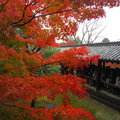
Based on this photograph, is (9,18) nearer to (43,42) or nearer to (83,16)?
(83,16)

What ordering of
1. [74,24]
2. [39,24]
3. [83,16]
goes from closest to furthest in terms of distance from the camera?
[83,16] → [74,24] → [39,24]

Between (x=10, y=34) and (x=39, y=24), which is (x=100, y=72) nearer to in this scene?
(x=39, y=24)

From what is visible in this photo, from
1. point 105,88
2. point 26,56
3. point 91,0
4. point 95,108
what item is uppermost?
point 91,0

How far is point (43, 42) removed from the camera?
25.3ft

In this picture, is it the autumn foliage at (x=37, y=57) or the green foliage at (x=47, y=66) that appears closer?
the autumn foliage at (x=37, y=57)

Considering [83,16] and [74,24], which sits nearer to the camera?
[83,16]

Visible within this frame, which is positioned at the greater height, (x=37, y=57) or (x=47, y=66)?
(x=37, y=57)

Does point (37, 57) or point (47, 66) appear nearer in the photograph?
point (37, 57)

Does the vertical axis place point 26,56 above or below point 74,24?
below

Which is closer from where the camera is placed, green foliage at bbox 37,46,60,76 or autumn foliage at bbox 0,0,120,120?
autumn foliage at bbox 0,0,120,120

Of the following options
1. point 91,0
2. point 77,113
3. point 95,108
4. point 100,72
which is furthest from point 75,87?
point 100,72

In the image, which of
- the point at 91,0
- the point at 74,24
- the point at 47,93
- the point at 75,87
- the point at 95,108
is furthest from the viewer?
the point at 95,108

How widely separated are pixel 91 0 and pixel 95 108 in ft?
23.7

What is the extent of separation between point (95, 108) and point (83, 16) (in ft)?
21.1
